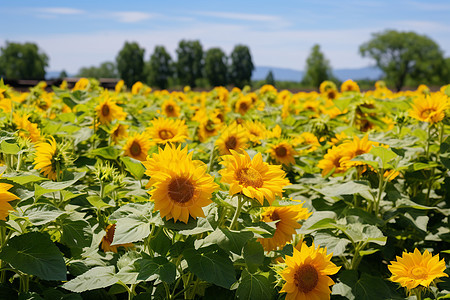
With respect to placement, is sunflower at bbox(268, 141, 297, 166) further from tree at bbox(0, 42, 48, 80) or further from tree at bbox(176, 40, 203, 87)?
tree at bbox(0, 42, 48, 80)

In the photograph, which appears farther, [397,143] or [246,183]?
[397,143]

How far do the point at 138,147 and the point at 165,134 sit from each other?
0.64 feet

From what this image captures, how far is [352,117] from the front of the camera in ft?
13.1

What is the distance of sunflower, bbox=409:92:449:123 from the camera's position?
2945mm

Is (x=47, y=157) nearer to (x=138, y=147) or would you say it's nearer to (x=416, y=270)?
(x=138, y=147)

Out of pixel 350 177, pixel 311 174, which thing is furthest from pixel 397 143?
pixel 311 174

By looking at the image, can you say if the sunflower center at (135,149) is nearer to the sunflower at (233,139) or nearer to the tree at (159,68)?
the sunflower at (233,139)

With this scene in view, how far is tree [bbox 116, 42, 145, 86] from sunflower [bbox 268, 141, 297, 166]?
136ft

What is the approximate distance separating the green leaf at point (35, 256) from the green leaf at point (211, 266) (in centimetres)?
49

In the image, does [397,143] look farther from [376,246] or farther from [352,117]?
[352,117]

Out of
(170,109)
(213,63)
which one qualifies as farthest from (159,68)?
(170,109)

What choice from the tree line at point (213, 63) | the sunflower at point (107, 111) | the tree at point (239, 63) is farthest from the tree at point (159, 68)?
the sunflower at point (107, 111)

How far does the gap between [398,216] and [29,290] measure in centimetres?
218

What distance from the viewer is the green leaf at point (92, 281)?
1.84 metres
